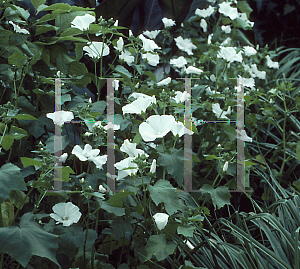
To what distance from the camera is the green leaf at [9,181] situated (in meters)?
0.67

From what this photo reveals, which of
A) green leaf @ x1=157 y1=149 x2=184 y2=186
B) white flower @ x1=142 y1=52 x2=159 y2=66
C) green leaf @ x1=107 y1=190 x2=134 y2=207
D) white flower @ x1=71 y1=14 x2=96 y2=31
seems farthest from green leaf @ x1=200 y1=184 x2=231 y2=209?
white flower @ x1=71 y1=14 x2=96 y2=31

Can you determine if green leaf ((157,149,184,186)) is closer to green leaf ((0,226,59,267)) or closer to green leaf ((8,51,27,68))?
green leaf ((0,226,59,267))

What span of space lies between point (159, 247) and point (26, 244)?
0.99 feet

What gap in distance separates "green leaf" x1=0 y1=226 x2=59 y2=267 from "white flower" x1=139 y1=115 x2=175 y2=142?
12.9 inches

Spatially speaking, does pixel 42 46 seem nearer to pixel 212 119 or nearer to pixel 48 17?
pixel 48 17

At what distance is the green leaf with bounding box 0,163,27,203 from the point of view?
67 centimetres

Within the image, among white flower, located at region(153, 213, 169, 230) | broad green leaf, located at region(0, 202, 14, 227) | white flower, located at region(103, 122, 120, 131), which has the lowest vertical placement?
broad green leaf, located at region(0, 202, 14, 227)

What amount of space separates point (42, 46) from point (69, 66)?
109 mm

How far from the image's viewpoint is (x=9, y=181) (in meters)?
0.68

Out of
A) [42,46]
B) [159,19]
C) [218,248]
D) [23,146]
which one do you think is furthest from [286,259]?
[159,19]

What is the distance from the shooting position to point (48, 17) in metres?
0.96

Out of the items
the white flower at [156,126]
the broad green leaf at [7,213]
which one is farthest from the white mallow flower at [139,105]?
the broad green leaf at [7,213]

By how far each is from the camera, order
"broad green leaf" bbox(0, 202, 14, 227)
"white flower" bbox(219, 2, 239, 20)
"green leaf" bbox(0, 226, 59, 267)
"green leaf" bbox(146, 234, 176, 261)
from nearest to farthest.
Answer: "green leaf" bbox(0, 226, 59, 267) → "green leaf" bbox(146, 234, 176, 261) → "broad green leaf" bbox(0, 202, 14, 227) → "white flower" bbox(219, 2, 239, 20)

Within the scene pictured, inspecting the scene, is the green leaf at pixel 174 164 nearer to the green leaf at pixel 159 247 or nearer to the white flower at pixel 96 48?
the green leaf at pixel 159 247
